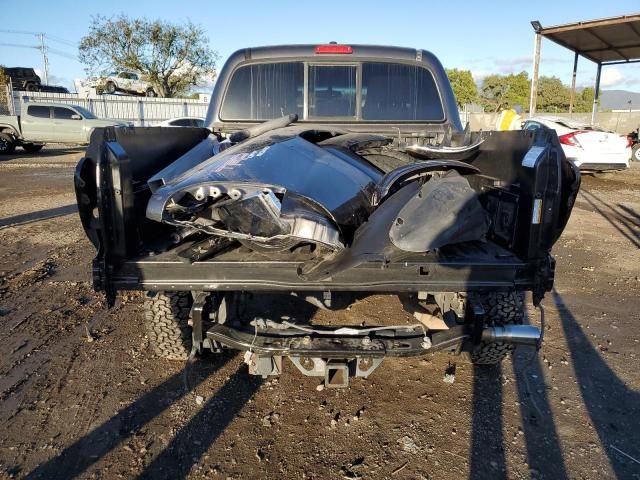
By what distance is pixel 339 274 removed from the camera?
2350mm

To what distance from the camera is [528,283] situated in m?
2.44

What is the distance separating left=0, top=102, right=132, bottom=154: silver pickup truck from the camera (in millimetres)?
19281

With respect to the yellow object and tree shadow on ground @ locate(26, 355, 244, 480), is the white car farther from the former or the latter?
tree shadow on ground @ locate(26, 355, 244, 480)

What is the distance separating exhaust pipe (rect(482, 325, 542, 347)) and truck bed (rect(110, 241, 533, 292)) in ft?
0.90

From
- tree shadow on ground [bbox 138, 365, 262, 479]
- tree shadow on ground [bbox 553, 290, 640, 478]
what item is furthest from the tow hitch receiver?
tree shadow on ground [bbox 553, 290, 640, 478]

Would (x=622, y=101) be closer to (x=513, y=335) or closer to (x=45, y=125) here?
(x=45, y=125)

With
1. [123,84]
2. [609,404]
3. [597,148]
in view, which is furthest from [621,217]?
[123,84]

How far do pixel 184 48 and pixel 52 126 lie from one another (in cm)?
1917

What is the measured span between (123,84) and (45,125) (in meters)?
14.6

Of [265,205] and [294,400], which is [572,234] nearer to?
[294,400]

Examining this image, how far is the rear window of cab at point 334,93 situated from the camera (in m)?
4.14

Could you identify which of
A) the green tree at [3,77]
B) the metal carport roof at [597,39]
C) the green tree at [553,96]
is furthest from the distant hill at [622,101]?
the green tree at [3,77]

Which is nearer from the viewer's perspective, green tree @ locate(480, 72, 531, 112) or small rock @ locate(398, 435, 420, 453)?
small rock @ locate(398, 435, 420, 453)

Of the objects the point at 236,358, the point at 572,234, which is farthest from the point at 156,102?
the point at 236,358
